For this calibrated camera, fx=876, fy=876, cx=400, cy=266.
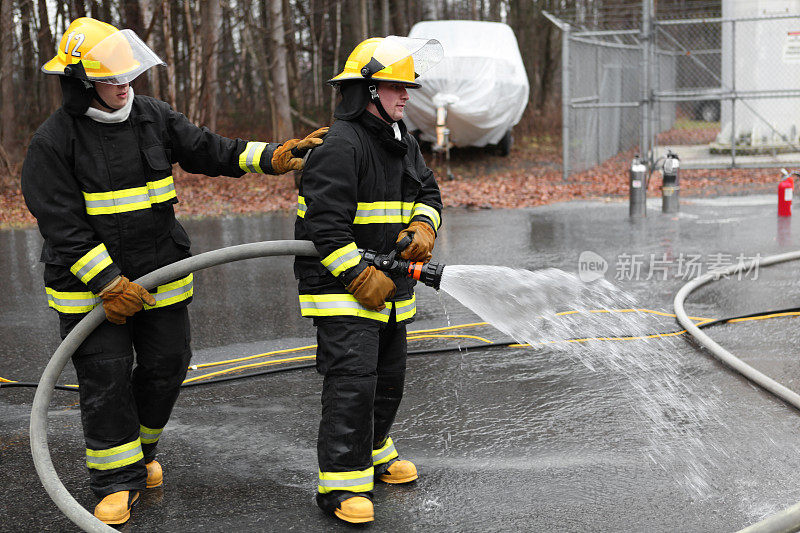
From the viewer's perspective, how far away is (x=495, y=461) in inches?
155

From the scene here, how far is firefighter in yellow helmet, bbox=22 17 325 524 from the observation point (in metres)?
3.36

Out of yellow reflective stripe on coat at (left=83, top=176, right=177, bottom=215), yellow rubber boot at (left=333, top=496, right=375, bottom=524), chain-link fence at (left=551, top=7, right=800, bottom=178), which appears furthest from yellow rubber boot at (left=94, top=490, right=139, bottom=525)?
chain-link fence at (left=551, top=7, right=800, bottom=178)

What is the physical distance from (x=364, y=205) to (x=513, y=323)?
1.70 meters

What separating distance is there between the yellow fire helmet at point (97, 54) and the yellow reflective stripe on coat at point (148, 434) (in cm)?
145

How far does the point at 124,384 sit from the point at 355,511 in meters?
1.06

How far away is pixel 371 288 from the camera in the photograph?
3.35m

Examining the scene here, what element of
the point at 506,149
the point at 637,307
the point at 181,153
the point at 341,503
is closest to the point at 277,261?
the point at 637,307

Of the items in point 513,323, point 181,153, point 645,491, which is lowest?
point 645,491

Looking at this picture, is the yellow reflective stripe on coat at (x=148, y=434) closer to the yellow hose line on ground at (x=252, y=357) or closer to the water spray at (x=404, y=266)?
the water spray at (x=404, y=266)

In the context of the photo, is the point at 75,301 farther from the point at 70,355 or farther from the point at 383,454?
the point at 383,454

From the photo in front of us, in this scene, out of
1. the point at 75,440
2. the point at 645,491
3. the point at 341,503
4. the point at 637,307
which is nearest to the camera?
the point at 341,503

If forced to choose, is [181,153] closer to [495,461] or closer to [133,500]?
[133,500]

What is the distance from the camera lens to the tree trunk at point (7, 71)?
1499cm

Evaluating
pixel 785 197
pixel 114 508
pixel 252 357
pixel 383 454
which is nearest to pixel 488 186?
pixel 785 197
